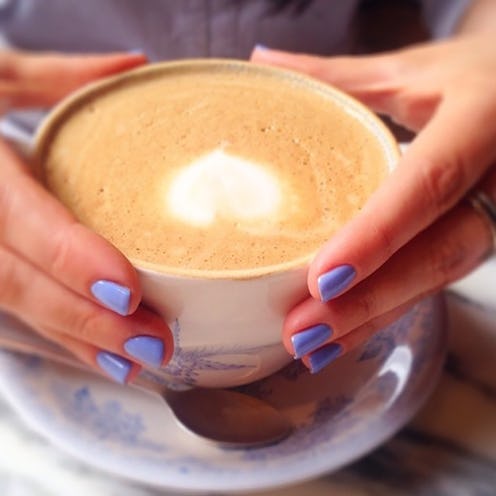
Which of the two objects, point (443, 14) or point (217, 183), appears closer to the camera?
point (217, 183)

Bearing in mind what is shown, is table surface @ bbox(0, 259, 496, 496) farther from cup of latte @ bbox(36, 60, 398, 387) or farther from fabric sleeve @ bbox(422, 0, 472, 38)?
fabric sleeve @ bbox(422, 0, 472, 38)

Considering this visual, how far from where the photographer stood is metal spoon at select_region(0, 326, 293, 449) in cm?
54

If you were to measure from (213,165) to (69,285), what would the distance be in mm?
131

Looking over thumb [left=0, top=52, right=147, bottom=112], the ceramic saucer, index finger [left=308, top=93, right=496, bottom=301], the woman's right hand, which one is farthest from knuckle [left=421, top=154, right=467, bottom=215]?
thumb [left=0, top=52, right=147, bottom=112]

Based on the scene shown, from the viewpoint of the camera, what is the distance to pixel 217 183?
1.81ft

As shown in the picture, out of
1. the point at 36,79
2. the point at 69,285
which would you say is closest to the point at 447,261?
the point at 69,285

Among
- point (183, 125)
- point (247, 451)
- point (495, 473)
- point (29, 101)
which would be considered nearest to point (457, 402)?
point (495, 473)

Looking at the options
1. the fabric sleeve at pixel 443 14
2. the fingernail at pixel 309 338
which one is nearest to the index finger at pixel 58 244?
the fingernail at pixel 309 338

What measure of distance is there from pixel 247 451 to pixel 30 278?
0.19m

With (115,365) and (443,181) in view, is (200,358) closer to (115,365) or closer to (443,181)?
(115,365)

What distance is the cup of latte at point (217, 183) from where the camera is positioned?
481 millimetres

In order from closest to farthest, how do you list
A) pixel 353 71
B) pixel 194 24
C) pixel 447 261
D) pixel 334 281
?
pixel 334 281, pixel 447 261, pixel 353 71, pixel 194 24

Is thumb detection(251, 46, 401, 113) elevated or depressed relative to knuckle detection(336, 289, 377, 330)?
elevated

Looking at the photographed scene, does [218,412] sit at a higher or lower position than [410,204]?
lower
